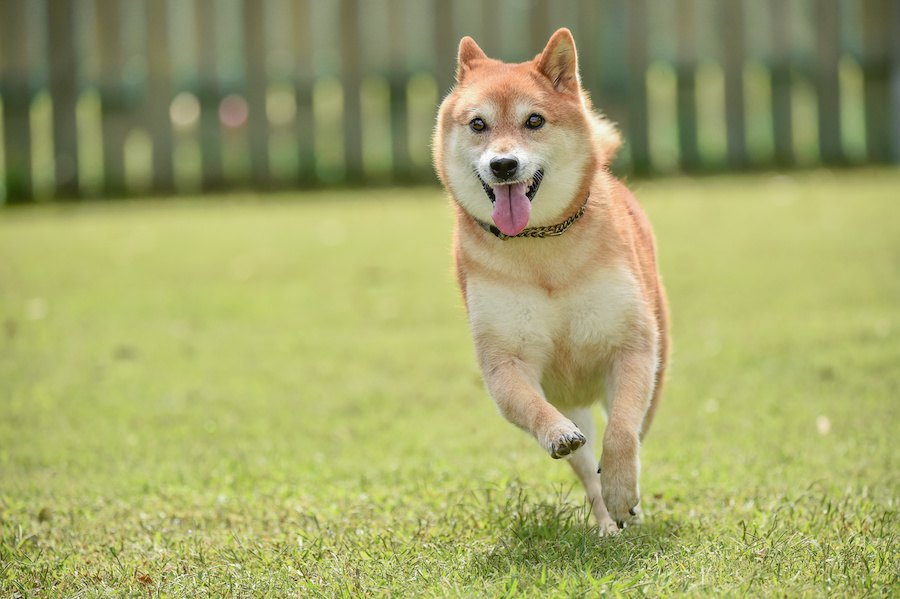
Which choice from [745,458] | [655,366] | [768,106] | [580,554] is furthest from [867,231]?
[580,554]

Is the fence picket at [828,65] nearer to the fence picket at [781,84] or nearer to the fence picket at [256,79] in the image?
the fence picket at [781,84]

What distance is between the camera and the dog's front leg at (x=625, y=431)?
12.4ft

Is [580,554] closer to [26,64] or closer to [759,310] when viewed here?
[759,310]

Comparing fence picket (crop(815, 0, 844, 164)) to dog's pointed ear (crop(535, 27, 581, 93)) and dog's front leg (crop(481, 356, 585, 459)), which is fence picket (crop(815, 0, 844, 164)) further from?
dog's front leg (crop(481, 356, 585, 459))

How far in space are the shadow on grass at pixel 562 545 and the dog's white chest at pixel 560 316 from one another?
50 cm

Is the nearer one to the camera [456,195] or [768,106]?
[456,195]

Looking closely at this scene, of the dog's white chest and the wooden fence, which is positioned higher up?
the wooden fence

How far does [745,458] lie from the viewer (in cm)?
490

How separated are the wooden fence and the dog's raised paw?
7925mm

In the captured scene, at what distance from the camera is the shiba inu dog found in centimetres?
393

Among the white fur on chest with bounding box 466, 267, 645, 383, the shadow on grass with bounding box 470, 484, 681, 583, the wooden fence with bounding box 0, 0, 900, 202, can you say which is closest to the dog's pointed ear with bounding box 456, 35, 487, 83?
the white fur on chest with bounding box 466, 267, 645, 383

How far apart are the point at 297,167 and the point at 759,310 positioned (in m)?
5.57

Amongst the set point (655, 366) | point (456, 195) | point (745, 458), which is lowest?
point (745, 458)

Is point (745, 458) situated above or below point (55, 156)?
below
